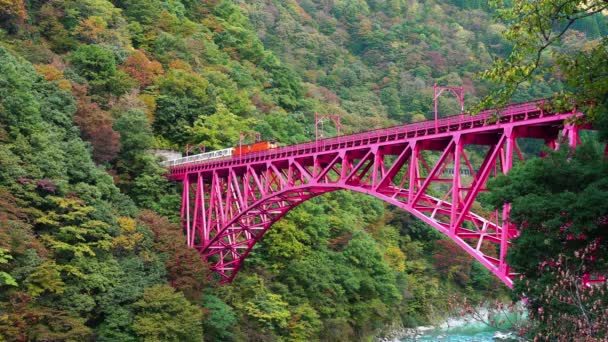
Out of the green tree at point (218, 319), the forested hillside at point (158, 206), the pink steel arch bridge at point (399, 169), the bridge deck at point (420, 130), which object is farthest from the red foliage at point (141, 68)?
the green tree at point (218, 319)

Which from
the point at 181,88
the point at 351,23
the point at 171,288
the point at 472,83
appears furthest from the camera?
the point at 351,23

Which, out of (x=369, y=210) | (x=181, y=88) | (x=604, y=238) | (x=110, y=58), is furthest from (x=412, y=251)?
(x=604, y=238)

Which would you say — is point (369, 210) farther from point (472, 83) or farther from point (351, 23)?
point (351, 23)

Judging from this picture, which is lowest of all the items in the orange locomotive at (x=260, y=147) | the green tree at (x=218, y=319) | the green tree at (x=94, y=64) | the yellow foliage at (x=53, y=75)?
the green tree at (x=218, y=319)

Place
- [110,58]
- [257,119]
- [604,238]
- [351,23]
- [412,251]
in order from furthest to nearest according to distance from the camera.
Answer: [351,23], [412,251], [257,119], [110,58], [604,238]

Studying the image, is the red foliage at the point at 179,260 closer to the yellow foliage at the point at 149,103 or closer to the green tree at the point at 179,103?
the yellow foliage at the point at 149,103

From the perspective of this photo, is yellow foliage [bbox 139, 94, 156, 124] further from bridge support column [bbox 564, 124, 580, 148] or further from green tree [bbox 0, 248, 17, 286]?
bridge support column [bbox 564, 124, 580, 148]

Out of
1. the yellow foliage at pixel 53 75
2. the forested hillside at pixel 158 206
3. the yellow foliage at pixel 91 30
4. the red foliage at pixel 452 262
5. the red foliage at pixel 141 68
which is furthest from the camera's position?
the red foliage at pixel 452 262

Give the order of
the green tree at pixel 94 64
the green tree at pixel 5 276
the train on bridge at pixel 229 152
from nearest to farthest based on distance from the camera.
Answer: the green tree at pixel 5 276, the train on bridge at pixel 229 152, the green tree at pixel 94 64
